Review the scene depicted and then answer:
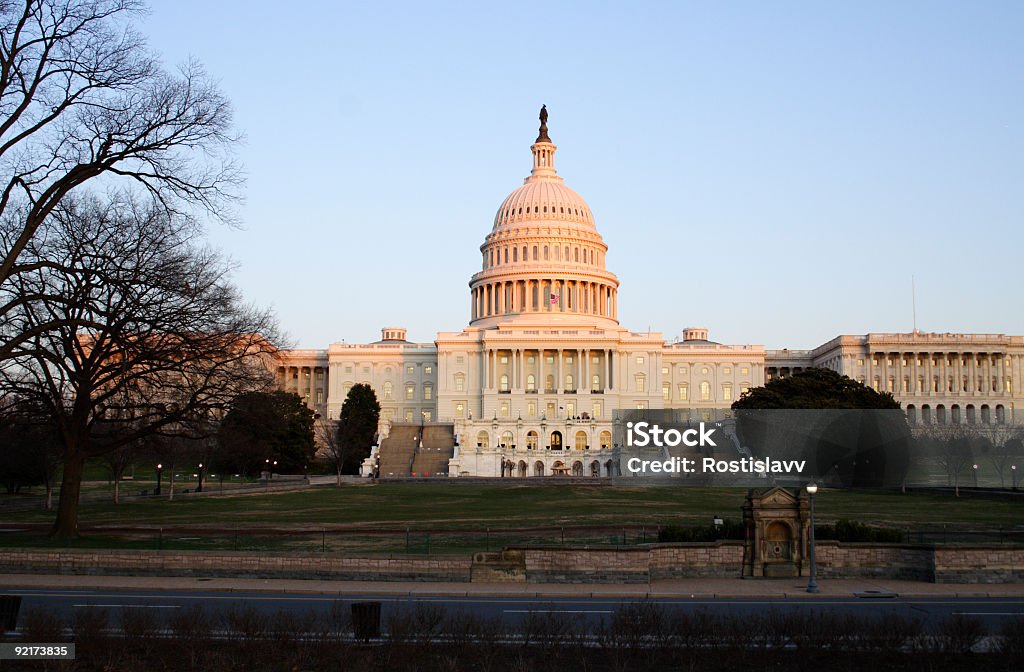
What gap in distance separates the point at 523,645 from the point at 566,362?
4699 inches

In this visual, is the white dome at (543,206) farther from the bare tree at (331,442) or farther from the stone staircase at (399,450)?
the bare tree at (331,442)

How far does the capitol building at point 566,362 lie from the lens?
134 metres

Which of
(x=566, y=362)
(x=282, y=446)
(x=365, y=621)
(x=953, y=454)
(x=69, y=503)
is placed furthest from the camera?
(x=566, y=362)

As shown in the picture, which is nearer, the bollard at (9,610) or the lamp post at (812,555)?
the bollard at (9,610)

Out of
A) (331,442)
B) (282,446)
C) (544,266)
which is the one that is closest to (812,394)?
(331,442)

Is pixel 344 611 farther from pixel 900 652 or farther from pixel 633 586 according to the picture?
pixel 900 652

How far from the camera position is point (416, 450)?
10600 centimetres

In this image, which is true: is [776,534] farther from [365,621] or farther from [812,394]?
[812,394]

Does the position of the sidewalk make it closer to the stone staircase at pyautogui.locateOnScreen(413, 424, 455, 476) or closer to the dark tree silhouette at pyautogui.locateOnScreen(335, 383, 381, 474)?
the dark tree silhouette at pyautogui.locateOnScreen(335, 383, 381, 474)

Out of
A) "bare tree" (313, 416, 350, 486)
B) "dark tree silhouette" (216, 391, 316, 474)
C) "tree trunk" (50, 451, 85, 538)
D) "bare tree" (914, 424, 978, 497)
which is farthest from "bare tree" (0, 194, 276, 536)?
"bare tree" (313, 416, 350, 486)

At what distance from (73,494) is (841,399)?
217 ft

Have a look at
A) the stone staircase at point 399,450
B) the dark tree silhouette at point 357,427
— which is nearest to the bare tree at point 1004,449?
the stone staircase at point 399,450

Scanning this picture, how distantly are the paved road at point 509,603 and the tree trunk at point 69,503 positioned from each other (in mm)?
9298

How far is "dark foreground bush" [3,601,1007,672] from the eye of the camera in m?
16.0
